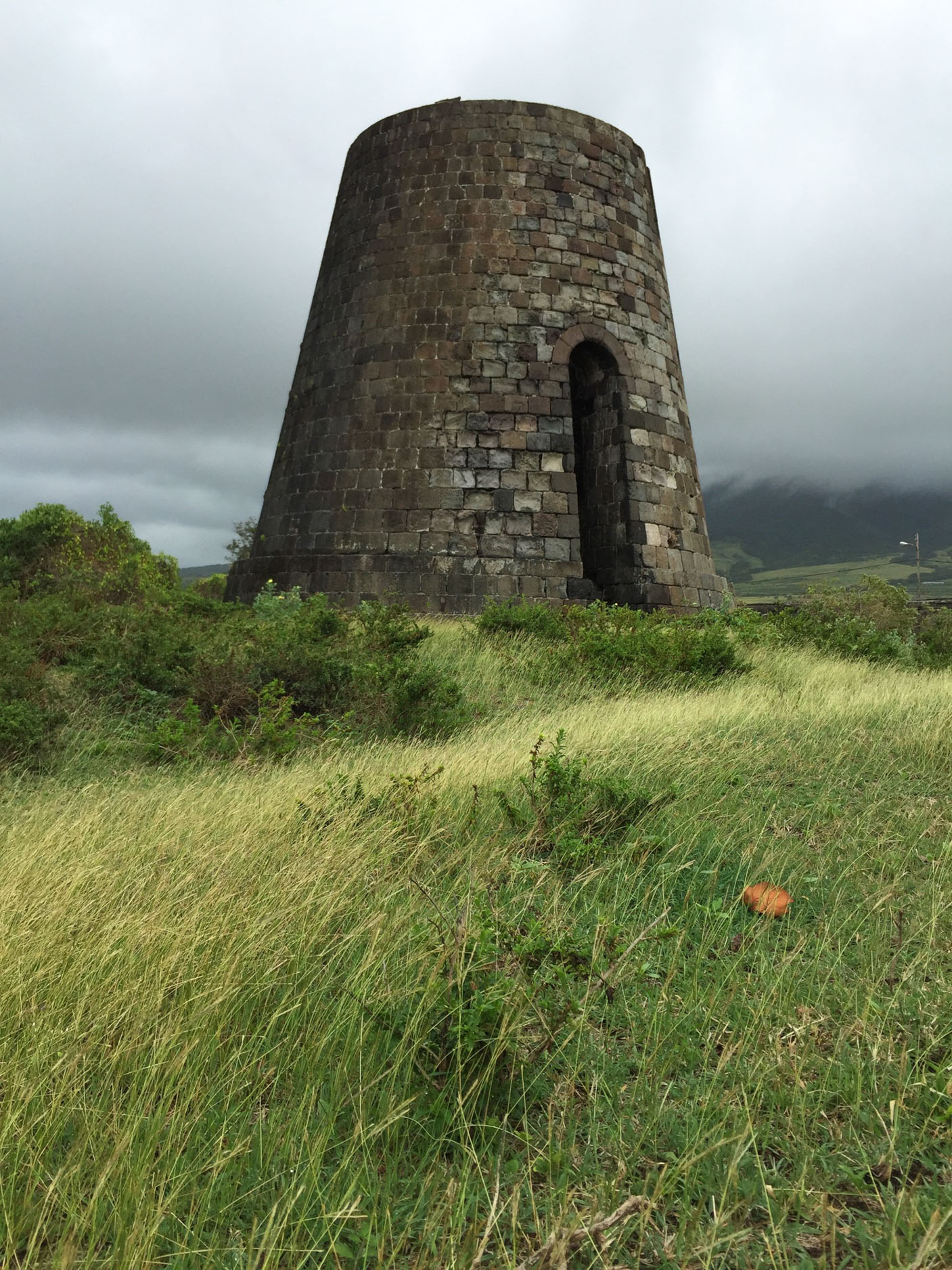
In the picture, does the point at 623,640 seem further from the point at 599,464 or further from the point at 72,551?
the point at 72,551

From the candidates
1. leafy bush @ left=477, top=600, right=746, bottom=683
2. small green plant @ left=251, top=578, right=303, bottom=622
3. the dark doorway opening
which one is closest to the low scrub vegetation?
leafy bush @ left=477, top=600, right=746, bottom=683

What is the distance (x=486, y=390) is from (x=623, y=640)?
16.3 ft

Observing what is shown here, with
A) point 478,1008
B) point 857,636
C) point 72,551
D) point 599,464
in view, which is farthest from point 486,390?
point 72,551

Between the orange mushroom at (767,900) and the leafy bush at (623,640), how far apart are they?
18.0ft

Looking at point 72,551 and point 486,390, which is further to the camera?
point 72,551

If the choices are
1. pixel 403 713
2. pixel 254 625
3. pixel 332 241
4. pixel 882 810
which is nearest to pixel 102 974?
pixel 882 810

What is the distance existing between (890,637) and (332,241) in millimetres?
10358

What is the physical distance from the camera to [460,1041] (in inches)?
85.1

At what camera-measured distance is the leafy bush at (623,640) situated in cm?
916

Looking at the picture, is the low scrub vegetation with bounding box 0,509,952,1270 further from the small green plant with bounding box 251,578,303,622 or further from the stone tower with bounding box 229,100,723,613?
the stone tower with bounding box 229,100,723,613

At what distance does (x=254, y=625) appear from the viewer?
382 inches

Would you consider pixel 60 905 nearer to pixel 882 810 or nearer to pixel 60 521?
pixel 882 810

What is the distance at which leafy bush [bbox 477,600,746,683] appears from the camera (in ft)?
30.1

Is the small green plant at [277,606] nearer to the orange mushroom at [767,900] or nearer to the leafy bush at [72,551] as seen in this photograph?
the leafy bush at [72,551]
